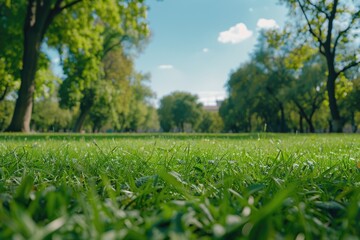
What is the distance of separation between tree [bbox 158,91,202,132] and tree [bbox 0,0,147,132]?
7614cm

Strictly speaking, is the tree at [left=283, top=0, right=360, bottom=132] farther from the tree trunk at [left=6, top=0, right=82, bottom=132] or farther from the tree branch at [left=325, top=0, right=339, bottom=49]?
the tree trunk at [left=6, top=0, right=82, bottom=132]

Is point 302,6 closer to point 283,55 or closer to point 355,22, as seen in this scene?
point 355,22

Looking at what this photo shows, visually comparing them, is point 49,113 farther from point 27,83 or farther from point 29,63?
point 27,83

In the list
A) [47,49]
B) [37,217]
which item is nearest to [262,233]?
[37,217]

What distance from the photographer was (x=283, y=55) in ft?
127

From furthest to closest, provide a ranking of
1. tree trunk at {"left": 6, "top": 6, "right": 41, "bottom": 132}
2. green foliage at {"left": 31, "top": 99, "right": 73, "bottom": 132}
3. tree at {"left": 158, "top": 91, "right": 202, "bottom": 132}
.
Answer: tree at {"left": 158, "top": 91, "right": 202, "bottom": 132} → green foliage at {"left": 31, "top": 99, "right": 73, "bottom": 132} → tree trunk at {"left": 6, "top": 6, "right": 41, "bottom": 132}

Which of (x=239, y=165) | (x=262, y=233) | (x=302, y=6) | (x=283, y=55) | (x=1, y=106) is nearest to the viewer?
(x=262, y=233)

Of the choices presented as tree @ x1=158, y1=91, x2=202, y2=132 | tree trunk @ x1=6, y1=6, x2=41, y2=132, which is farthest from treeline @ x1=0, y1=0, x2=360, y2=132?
tree @ x1=158, y1=91, x2=202, y2=132

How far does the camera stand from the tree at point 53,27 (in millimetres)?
14335

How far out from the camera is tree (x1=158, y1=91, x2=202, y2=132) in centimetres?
9569

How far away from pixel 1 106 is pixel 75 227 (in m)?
58.4

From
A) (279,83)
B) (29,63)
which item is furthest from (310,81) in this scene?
(29,63)

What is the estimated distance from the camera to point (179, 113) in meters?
95.7

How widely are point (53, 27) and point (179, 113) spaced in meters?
78.3
